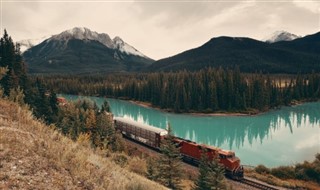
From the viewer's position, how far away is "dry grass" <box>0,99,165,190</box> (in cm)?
847

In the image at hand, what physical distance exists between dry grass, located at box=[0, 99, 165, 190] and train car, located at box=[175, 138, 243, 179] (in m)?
27.5

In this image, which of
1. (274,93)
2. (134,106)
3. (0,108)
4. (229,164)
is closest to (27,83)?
(229,164)

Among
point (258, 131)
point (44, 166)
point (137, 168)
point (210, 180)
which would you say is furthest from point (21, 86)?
point (258, 131)

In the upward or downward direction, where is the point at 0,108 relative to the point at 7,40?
downward

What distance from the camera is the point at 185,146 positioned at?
47500 mm

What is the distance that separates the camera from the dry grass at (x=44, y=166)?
8.47 meters

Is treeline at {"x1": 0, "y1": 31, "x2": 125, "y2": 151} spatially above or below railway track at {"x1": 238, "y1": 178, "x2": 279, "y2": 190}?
above

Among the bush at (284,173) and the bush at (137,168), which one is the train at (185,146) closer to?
the bush at (284,173)

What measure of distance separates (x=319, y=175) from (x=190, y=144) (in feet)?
61.7

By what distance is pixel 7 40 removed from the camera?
7106cm

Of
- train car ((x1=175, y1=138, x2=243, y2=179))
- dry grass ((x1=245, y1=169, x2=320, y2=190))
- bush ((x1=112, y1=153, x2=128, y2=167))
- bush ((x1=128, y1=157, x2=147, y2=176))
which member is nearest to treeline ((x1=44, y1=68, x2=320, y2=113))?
train car ((x1=175, y1=138, x2=243, y2=179))

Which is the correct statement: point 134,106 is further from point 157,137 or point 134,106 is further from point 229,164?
point 229,164

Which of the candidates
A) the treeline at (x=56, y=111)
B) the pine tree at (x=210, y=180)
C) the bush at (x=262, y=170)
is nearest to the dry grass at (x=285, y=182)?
the bush at (x=262, y=170)

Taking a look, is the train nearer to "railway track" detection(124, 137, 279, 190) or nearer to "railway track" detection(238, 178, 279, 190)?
"railway track" detection(124, 137, 279, 190)
